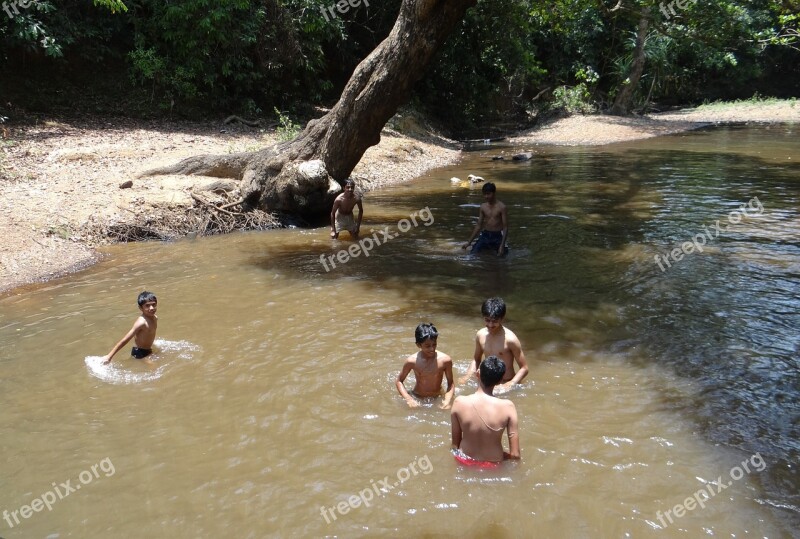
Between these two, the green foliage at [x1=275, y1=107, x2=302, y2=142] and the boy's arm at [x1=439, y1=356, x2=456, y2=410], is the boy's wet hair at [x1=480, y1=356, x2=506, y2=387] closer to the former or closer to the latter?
the boy's arm at [x1=439, y1=356, x2=456, y2=410]

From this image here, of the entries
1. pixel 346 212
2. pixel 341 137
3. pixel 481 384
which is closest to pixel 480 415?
pixel 481 384

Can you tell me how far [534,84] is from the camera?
31.5 m

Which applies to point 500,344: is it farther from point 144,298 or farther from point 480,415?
point 144,298

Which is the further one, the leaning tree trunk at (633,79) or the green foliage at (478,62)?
the leaning tree trunk at (633,79)

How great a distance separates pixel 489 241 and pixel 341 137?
13.2 ft

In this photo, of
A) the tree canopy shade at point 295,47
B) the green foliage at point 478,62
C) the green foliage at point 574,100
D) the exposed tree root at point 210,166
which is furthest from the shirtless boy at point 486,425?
the green foliage at point 574,100

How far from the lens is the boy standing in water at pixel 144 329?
19.4ft

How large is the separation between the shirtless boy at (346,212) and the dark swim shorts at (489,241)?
7.21 ft

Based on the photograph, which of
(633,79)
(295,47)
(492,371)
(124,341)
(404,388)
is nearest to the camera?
(492,371)

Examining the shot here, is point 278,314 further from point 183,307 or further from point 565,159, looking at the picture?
point 565,159

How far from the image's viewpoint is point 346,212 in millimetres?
10555

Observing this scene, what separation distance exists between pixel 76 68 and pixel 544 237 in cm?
1463

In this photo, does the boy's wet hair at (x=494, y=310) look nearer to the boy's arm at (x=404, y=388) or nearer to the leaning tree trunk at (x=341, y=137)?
the boy's arm at (x=404, y=388)

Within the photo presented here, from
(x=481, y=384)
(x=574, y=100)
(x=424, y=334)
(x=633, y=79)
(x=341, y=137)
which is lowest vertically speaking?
(x=481, y=384)
